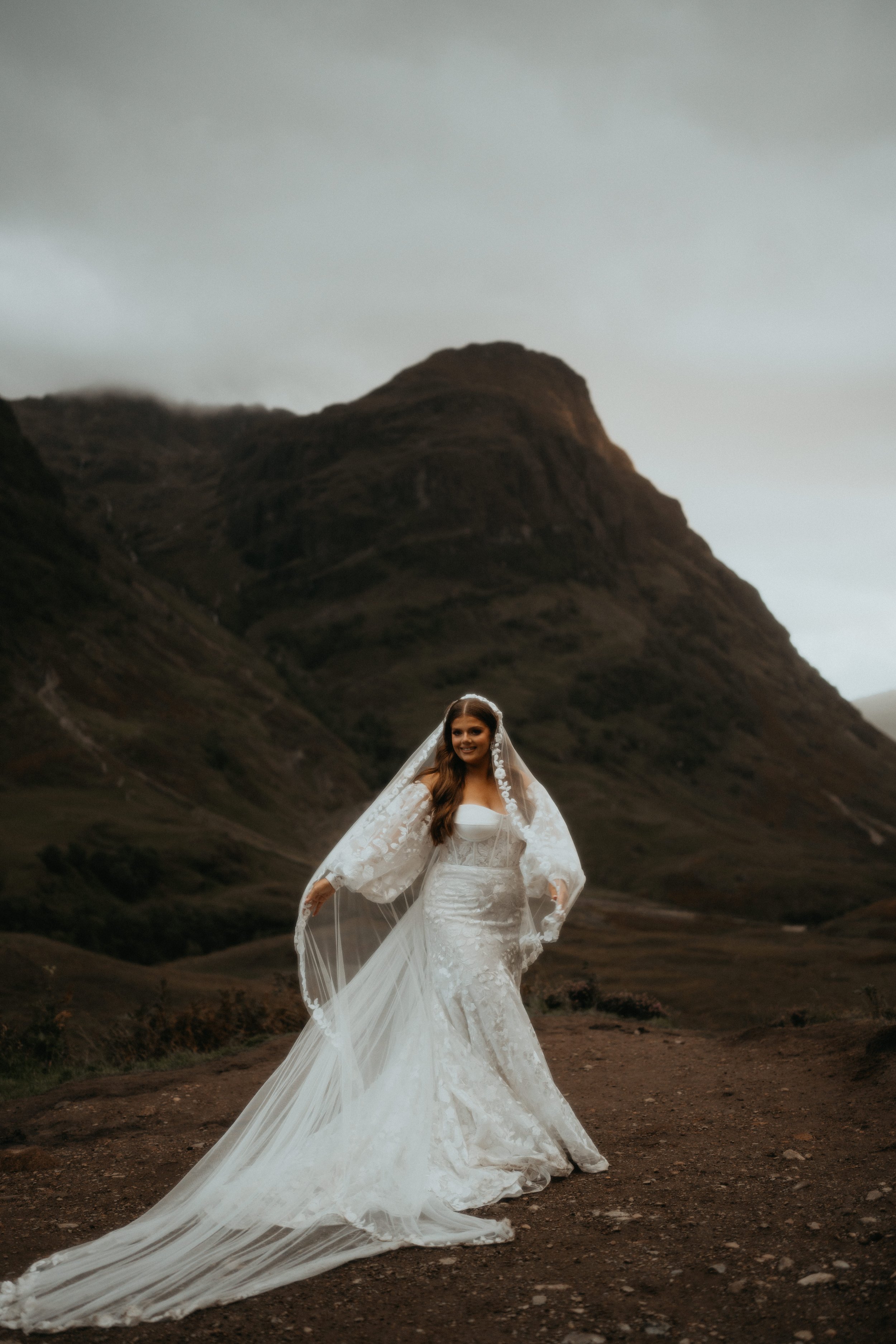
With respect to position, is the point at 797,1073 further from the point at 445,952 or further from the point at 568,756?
the point at 568,756

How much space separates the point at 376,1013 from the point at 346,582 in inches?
3917

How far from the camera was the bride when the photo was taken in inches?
Result: 160

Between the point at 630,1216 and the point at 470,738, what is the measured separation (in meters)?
2.33

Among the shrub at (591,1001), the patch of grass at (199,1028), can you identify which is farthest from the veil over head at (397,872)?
the shrub at (591,1001)

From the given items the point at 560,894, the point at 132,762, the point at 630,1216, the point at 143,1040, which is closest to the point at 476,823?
the point at 560,894

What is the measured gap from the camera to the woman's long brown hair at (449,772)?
530 cm

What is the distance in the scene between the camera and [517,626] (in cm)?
9694

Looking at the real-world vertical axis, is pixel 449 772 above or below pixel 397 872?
above

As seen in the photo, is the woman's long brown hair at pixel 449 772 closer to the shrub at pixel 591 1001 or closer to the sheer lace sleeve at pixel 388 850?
the sheer lace sleeve at pixel 388 850

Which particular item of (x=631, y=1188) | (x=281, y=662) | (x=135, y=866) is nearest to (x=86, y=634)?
(x=135, y=866)

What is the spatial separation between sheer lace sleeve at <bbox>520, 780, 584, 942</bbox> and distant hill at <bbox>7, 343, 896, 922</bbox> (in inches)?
1850

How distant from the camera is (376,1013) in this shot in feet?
16.9

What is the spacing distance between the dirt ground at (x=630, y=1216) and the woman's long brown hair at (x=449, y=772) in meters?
1.78

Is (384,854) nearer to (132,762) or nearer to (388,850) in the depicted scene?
(388,850)
